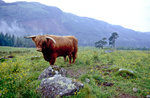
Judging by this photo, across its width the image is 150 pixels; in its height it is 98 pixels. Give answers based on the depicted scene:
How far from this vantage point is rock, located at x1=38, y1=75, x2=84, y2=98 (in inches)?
140

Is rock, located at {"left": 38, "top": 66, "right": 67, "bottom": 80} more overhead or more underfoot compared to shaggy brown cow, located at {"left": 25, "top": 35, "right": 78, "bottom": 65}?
more underfoot

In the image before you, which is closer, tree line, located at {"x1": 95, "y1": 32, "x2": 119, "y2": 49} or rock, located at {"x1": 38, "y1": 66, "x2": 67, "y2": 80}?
rock, located at {"x1": 38, "y1": 66, "x2": 67, "y2": 80}

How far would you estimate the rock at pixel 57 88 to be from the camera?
357 cm

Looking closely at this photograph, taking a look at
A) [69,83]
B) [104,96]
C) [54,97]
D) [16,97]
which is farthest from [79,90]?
[16,97]

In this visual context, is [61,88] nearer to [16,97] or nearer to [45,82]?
[45,82]

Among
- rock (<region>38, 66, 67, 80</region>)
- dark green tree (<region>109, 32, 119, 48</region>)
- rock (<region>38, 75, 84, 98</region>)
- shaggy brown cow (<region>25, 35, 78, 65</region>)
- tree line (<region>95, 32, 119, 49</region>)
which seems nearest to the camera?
rock (<region>38, 75, 84, 98</region>)

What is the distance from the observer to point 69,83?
4055 millimetres

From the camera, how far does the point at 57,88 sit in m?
3.74

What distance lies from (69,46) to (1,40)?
285 feet

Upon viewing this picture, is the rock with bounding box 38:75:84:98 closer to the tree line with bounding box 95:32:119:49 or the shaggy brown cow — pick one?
the shaggy brown cow

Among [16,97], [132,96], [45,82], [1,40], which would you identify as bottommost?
[1,40]

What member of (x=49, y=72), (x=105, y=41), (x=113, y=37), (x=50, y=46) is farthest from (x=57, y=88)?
(x=113, y=37)

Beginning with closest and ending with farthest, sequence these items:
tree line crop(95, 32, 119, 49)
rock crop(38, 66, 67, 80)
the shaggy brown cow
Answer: rock crop(38, 66, 67, 80), the shaggy brown cow, tree line crop(95, 32, 119, 49)

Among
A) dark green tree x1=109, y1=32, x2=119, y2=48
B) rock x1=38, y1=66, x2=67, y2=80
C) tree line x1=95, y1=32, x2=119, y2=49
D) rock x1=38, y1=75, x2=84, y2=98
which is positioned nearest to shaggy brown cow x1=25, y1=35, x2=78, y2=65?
rock x1=38, y1=66, x2=67, y2=80
